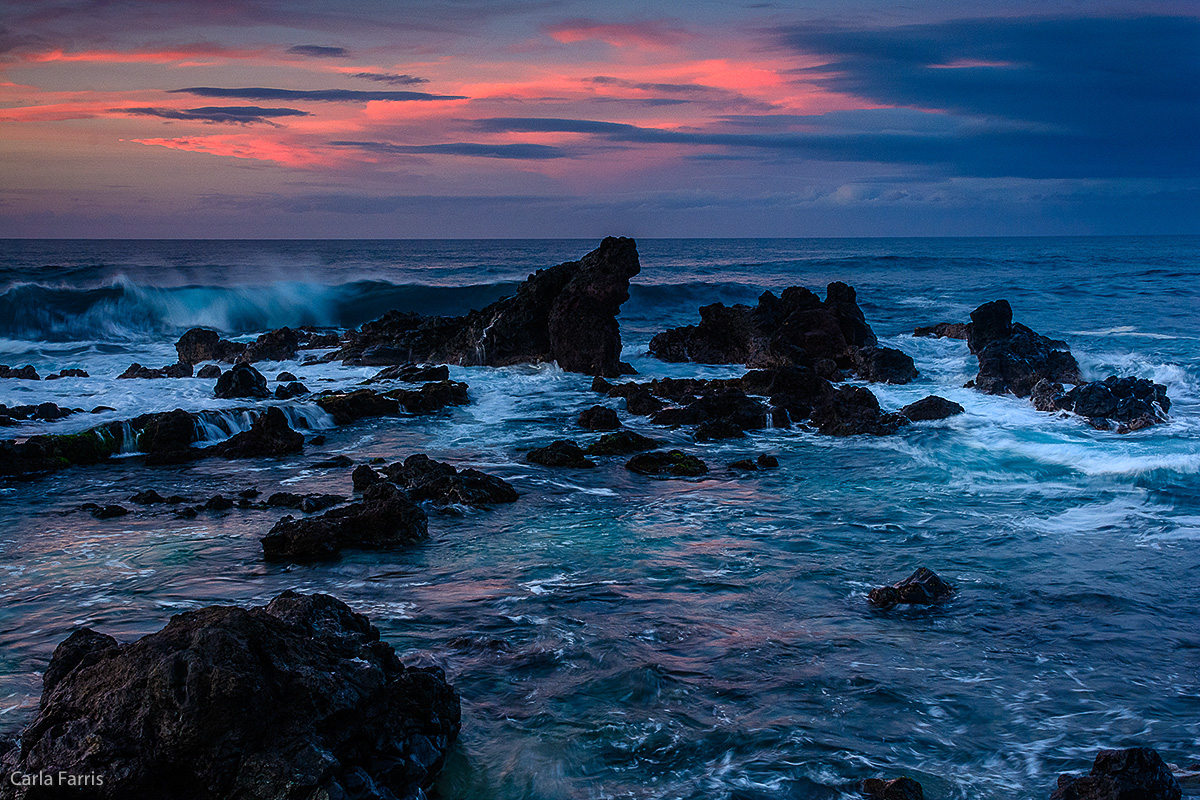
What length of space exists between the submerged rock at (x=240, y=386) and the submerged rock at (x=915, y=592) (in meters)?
15.4

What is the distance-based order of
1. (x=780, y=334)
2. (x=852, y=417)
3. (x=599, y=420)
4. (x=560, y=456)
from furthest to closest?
1. (x=780, y=334)
2. (x=599, y=420)
3. (x=852, y=417)
4. (x=560, y=456)

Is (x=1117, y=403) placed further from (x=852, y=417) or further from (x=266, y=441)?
(x=266, y=441)

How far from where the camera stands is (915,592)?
8211 mm

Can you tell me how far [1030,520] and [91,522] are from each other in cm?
1246

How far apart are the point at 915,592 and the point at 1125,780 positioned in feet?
11.0

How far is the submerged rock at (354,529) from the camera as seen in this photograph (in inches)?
375

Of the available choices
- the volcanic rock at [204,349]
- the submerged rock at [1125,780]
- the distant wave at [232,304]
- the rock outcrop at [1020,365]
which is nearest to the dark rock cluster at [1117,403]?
the rock outcrop at [1020,365]

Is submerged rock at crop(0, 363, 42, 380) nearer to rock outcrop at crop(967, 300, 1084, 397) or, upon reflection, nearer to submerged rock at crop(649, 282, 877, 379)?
submerged rock at crop(649, 282, 877, 379)

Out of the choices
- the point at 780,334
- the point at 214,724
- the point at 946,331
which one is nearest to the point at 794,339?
the point at 780,334

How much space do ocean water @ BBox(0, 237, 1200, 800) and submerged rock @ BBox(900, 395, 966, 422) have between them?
0.31 meters

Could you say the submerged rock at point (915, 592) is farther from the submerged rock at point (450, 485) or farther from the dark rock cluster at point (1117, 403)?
the dark rock cluster at point (1117, 403)

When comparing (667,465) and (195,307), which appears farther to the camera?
(195,307)

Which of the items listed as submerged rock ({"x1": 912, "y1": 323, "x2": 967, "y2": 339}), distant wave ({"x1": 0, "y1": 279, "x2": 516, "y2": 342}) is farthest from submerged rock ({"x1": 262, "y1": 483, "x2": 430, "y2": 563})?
distant wave ({"x1": 0, "y1": 279, "x2": 516, "y2": 342})

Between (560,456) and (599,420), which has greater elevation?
(599,420)
